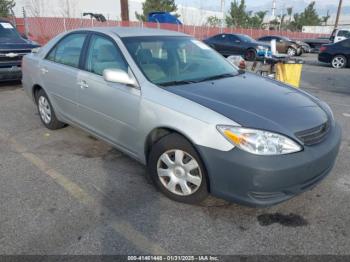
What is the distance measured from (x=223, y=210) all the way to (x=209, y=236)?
40 cm

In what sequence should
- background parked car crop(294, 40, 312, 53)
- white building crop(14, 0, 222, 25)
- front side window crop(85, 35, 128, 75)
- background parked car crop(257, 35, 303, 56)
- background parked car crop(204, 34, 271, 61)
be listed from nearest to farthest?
front side window crop(85, 35, 128, 75)
background parked car crop(204, 34, 271, 61)
background parked car crop(257, 35, 303, 56)
background parked car crop(294, 40, 312, 53)
white building crop(14, 0, 222, 25)

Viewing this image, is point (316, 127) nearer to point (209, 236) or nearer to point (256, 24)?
point (209, 236)

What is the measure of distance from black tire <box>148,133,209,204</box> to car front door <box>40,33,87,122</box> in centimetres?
156

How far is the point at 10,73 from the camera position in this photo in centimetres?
816

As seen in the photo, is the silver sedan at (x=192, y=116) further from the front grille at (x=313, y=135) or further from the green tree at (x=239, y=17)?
the green tree at (x=239, y=17)

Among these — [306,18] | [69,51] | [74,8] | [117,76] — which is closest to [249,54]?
[69,51]

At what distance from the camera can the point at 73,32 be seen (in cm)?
439

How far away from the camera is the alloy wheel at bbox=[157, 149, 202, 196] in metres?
2.85

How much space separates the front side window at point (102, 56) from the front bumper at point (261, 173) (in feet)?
4.81

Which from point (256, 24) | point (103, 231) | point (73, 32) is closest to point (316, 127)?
point (103, 231)

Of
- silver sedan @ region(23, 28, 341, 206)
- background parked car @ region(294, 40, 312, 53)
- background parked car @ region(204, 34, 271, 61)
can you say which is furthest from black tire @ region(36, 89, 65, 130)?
background parked car @ region(294, 40, 312, 53)

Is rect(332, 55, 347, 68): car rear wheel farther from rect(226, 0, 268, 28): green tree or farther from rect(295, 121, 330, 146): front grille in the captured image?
rect(226, 0, 268, 28): green tree

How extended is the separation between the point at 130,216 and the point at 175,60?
1.79 m

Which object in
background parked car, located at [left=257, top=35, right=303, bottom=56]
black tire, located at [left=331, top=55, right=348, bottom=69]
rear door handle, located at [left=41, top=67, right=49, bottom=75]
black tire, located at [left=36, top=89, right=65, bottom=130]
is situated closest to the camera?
rear door handle, located at [left=41, top=67, right=49, bottom=75]
